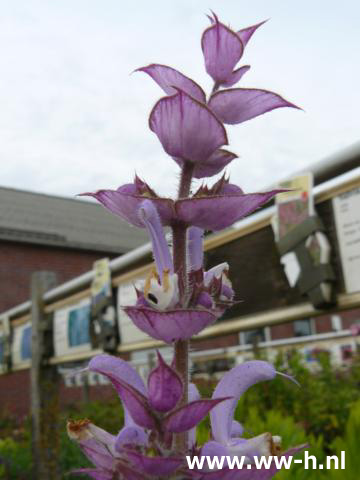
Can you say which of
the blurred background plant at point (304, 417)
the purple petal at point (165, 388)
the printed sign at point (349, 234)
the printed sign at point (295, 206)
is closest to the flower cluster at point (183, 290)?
the purple petal at point (165, 388)

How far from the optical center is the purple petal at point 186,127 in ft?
2.44

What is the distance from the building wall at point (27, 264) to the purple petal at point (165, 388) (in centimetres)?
1570

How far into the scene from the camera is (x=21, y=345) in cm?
624

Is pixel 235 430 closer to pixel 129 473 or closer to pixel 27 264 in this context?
pixel 129 473

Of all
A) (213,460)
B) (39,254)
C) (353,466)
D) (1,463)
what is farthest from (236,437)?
(39,254)

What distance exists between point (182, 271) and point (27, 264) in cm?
1651

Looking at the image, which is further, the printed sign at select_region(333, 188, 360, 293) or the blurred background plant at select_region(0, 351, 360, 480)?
the printed sign at select_region(333, 188, 360, 293)

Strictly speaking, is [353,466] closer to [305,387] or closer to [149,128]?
[149,128]

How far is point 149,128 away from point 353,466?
49.6 inches

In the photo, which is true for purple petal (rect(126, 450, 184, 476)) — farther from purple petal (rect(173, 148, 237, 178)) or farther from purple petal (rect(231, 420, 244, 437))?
purple petal (rect(173, 148, 237, 178))

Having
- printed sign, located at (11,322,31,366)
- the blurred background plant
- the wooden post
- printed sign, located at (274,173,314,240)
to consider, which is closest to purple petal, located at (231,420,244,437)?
the blurred background plant

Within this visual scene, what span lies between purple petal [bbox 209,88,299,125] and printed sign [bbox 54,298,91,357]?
160 inches

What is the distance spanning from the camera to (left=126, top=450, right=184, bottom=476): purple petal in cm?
62

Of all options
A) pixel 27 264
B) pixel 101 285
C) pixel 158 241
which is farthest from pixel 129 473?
pixel 27 264
